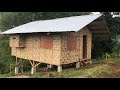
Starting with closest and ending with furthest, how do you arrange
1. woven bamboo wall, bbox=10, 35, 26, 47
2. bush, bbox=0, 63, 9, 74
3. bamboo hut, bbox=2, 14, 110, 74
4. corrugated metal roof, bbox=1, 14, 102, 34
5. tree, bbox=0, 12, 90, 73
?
1. corrugated metal roof, bbox=1, 14, 102, 34
2. bamboo hut, bbox=2, 14, 110, 74
3. woven bamboo wall, bbox=10, 35, 26, 47
4. bush, bbox=0, 63, 9, 74
5. tree, bbox=0, 12, 90, 73

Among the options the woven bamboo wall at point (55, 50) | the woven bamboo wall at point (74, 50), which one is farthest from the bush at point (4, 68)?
the woven bamboo wall at point (74, 50)

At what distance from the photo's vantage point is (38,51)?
624 inches

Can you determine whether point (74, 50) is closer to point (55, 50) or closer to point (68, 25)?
point (55, 50)

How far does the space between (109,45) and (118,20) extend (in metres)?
3.22

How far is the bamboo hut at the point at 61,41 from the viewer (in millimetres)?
13828

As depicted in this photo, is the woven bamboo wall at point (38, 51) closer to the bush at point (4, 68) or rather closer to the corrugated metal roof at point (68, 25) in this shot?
the corrugated metal roof at point (68, 25)

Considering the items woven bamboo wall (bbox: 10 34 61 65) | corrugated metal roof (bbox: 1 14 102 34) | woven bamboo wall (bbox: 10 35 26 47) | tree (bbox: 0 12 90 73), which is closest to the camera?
corrugated metal roof (bbox: 1 14 102 34)

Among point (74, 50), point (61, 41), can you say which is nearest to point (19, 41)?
point (61, 41)

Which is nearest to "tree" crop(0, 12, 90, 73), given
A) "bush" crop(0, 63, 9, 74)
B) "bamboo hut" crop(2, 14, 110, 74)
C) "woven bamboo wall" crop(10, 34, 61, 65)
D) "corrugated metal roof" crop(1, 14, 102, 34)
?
"bush" crop(0, 63, 9, 74)

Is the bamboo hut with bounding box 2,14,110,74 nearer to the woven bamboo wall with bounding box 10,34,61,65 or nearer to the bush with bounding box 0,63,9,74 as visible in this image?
the woven bamboo wall with bounding box 10,34,61,65

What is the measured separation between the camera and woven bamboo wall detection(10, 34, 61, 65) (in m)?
14.0
